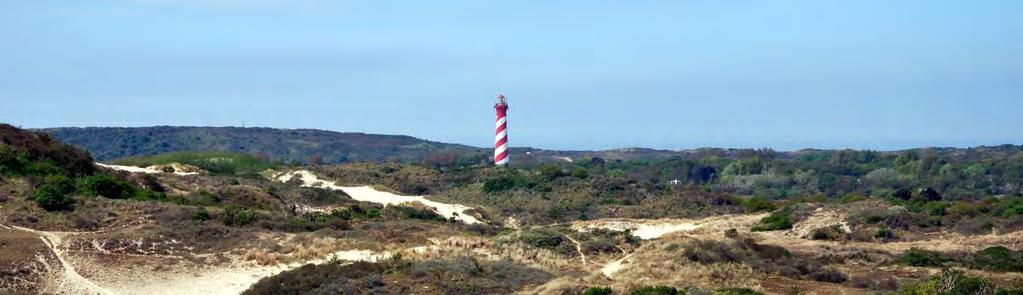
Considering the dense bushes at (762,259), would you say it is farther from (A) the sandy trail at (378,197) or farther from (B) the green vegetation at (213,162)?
(B) the green vegetation at (213,162)

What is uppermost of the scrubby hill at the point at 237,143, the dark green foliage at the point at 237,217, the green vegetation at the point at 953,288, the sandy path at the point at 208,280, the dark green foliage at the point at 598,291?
the scrubby hill at the point at 237,143

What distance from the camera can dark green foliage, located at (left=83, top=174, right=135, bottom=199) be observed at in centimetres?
3956

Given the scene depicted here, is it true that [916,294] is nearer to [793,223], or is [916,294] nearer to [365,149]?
[793,223]

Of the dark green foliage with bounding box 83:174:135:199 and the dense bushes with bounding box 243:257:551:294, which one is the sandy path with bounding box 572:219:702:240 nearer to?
the dark green foliage with bounding box 83:174:135:199

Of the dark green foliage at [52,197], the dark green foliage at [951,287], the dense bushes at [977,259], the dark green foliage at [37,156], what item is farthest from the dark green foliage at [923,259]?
the dark green foliage at [37,156]

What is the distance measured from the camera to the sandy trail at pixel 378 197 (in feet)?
183

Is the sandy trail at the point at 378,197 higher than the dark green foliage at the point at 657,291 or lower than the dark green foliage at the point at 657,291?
higher

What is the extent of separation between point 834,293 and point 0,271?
752 inches

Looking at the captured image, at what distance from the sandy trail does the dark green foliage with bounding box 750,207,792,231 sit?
1263 cm

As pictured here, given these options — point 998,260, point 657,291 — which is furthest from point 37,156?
point 998,260

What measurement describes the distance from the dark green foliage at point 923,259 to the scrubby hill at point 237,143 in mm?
123371

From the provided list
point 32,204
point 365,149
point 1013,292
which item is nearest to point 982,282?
point 1013,292

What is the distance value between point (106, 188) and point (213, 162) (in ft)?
121

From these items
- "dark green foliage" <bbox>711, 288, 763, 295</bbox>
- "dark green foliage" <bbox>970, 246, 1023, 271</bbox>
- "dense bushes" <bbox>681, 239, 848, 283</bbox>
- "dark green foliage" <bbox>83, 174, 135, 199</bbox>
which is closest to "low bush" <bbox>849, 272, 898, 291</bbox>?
"dense bushes" <bbox>681, 239, 848, 283</bbox>
